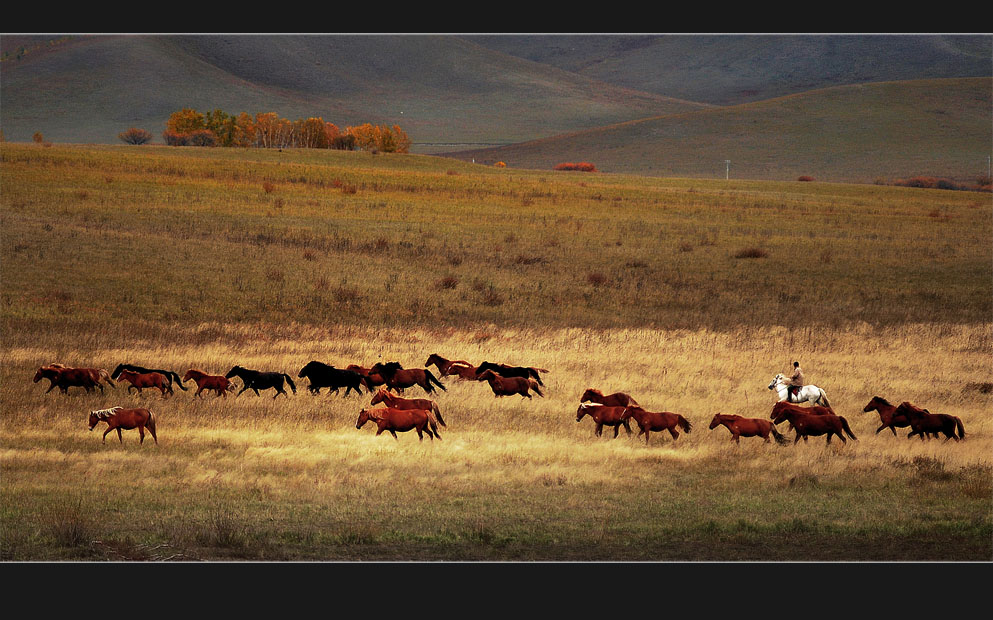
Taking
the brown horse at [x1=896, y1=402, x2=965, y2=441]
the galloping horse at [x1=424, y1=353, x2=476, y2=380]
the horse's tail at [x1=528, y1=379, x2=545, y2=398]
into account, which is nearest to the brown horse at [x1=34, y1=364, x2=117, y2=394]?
the galloping horse at [x1=424, y1=353, x2=476, y2=380]

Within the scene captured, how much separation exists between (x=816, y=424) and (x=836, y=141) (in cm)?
16486

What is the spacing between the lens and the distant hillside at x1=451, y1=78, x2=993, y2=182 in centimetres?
14900

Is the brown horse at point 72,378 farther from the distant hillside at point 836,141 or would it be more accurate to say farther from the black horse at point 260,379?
the distant hillside at point 836,141

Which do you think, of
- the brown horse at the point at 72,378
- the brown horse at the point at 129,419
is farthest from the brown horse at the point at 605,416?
the brown horse at the point at 72,378

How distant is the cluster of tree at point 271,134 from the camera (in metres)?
158

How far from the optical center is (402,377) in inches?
762

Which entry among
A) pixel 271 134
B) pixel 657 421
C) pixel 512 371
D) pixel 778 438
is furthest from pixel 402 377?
pixel 271 134

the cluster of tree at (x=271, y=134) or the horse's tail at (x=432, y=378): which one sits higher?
the cluster of tree at (x=271, y=134)

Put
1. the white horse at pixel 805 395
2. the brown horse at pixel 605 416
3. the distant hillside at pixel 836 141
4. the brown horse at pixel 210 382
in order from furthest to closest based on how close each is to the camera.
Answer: the distant hillside at pixel 836 141 → the brown horse at pixel 210 382 → the white horse at pixel 805 395 → the brown horse at pixel 605 416

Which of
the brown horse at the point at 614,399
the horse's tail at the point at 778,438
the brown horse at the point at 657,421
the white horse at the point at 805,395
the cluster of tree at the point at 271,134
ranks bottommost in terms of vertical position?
the horse's tail at the point at 778,438

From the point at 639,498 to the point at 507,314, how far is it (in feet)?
57.3

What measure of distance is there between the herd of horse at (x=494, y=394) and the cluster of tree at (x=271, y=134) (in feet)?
449

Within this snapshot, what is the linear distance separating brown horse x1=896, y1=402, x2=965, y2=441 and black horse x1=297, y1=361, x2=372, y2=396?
9.74 metres

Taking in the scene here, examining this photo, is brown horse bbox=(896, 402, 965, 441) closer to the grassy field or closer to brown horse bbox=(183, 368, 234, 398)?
the grassy field
